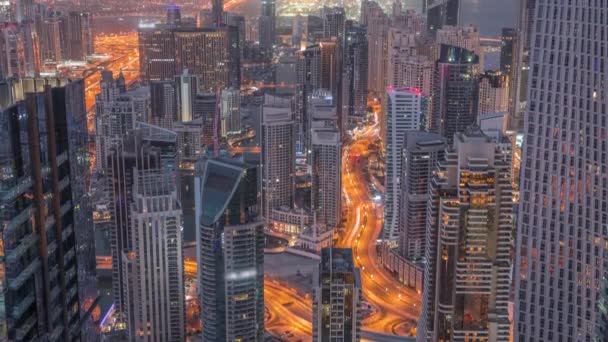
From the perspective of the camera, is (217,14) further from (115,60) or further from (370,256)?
(370,256)

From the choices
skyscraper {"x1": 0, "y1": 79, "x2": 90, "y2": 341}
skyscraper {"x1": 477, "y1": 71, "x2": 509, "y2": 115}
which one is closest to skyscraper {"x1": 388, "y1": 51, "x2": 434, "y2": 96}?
skyscraper {"x1": 477, "y1": 71, "x2": 509, "y2": 115}

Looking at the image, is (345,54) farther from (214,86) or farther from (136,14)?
(136,14)

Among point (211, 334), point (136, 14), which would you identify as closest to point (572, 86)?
point (211, 334)

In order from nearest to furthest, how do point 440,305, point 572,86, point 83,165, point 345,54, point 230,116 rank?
point 83,165 → point 572,86 → point 440,305 → point 230,116 → point 345,54

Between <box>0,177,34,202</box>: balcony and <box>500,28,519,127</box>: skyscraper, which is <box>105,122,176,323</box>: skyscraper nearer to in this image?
<box>0,177,34,202</box>: balcony

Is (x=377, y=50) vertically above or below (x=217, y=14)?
below

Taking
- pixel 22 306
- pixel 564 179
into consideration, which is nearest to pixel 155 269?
pixel 564 179
